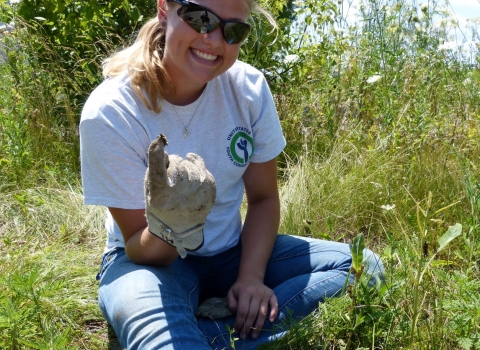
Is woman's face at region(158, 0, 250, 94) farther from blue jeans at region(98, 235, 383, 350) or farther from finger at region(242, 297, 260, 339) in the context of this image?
finger at region(242, 297, 260, 339)

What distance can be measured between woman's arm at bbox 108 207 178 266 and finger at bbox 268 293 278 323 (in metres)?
0.36

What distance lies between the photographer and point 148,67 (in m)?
1.83

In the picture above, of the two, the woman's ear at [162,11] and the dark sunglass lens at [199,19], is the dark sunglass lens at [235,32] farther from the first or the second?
the woman's ear at [162,11]

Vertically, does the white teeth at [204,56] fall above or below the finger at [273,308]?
above

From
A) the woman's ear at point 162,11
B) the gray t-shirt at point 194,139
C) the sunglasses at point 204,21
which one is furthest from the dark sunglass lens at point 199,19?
the gray t-shirt at point 194,139

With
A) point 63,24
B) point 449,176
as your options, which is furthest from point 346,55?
point 63,24

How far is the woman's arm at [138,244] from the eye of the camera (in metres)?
1.71

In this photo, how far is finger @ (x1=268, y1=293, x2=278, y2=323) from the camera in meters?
1.84

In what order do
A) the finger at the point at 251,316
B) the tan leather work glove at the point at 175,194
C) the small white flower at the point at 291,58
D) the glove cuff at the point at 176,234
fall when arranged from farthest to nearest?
1. the small white flower at the point at 291,58
2. the finger at the point at 251,316
3. the glove cuff at the point at 176,234
4. the tan leather work glove at the point at 175,194

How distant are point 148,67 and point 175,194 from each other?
570 mm

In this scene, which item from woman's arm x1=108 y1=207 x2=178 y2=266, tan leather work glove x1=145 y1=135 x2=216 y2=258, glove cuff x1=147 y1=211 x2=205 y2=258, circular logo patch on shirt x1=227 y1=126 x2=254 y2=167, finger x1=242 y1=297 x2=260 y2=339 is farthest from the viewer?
circular logo patch on shirt x1=227 y1=126 x2=254 y2=167

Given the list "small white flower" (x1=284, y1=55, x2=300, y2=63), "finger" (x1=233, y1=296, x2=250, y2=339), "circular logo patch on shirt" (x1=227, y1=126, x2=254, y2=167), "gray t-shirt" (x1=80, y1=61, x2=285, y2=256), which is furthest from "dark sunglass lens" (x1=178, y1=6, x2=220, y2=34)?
"small white flower" (x1=284, y1=55, x2=300, y2=63)

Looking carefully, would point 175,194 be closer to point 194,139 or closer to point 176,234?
point 176,234

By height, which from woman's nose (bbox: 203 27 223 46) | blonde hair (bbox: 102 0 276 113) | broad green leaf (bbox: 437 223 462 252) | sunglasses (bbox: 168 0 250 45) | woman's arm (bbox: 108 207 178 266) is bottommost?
woman's arm (bbox: 108 207 178 266)
